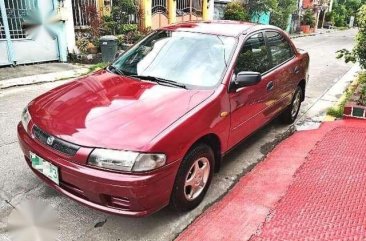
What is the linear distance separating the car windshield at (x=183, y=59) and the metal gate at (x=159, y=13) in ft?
31.5

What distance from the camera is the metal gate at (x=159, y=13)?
1341 cm

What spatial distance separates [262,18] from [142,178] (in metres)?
19.8

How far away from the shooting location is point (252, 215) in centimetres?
322

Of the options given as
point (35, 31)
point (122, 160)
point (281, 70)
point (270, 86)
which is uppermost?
point (35, 31)

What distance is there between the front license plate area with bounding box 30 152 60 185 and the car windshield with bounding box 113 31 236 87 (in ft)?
4.47

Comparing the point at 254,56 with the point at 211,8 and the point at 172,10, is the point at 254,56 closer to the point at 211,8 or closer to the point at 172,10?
the point at 172,10

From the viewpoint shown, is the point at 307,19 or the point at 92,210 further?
the point at 307,19

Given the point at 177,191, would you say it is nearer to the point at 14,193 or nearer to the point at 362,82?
the point at 14,193

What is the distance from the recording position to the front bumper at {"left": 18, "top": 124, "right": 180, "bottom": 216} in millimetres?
2613

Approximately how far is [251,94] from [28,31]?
23.3 ft

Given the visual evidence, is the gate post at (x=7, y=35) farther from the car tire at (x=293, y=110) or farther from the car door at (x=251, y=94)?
the car tire at (x=293, y=110)

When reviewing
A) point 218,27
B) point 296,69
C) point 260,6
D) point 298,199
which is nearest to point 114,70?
point 218,27

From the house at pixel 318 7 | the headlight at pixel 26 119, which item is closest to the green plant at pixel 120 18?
the headlight at pixel 26 119

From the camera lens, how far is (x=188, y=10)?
51.7ft
